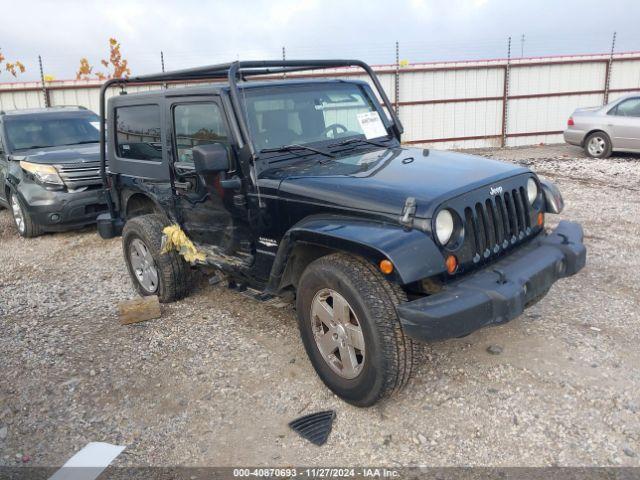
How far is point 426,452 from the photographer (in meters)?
2.91

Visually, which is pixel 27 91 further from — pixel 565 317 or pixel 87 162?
pixel 565 317

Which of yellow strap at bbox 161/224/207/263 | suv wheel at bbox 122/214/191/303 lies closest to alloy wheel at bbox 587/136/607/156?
suv wheel at bbox 122/214/191/303

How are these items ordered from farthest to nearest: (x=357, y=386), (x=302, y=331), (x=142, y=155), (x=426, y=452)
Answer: (x=142, y=155)
(x=302, y=331)
(x=357, y=386)
(x=426, y=452)

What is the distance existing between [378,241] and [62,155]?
632 cm

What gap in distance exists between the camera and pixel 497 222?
3316mm

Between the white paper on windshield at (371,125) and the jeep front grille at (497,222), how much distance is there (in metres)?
1.35

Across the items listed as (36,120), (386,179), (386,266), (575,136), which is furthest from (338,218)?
(575,136)

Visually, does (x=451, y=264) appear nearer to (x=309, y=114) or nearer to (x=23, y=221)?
(x=309, y=114)

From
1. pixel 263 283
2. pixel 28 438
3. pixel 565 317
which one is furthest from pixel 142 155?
pixel 565 317

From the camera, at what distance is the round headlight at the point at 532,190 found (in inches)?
147

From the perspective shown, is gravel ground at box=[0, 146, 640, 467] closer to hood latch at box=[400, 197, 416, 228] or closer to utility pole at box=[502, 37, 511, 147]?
hood latch at box=[400, 197, 416, 228]

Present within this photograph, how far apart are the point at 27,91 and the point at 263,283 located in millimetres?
12891

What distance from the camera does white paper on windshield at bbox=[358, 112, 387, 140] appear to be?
442cm

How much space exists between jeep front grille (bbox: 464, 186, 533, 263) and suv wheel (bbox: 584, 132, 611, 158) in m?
9.67
